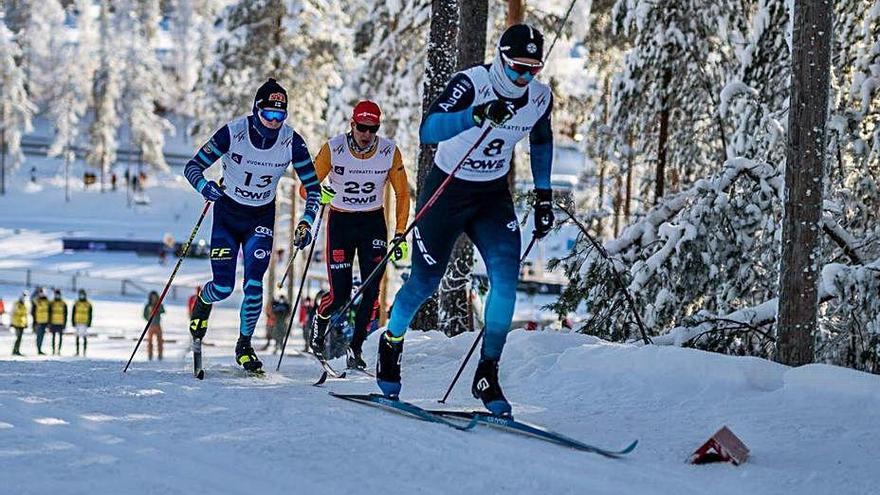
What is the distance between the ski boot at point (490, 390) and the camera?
596 cm

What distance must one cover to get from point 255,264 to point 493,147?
2.69 metres

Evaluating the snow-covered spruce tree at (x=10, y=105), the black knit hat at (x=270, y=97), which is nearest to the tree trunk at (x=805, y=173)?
the black knit hat at (x=270, y=97)

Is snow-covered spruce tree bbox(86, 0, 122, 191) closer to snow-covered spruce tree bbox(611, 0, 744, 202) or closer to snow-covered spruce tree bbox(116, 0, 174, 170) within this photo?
snow-covered spruce tree bbox(116, 0, 174, 170)

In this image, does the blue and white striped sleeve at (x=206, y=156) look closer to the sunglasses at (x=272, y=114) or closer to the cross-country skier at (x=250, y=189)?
the cross-country skier at (x=250, y=189)

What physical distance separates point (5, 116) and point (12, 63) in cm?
402

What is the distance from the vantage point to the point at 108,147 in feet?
254

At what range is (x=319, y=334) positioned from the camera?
30.0 feet

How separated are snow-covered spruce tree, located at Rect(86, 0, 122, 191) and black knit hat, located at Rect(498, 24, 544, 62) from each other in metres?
74.4

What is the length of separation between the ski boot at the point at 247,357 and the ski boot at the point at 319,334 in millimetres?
607

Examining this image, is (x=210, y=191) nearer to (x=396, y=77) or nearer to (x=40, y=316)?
(x=40, y=316)

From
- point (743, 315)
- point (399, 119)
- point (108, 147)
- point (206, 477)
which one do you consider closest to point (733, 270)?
point (743, 315)

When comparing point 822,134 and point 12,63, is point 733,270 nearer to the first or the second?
point 822,134

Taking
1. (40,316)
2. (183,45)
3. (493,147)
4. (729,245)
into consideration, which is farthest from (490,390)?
(183,45)

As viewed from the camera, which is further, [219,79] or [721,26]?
[219,79]
